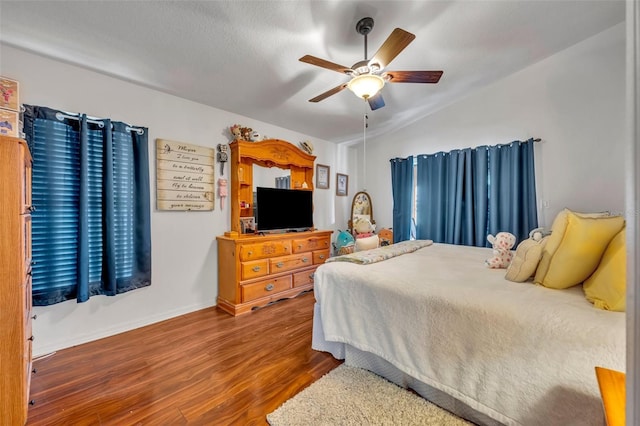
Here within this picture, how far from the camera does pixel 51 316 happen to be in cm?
204

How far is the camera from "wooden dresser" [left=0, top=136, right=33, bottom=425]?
125 centimetres

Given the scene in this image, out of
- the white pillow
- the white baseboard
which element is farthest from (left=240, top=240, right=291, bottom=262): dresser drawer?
the white pillow

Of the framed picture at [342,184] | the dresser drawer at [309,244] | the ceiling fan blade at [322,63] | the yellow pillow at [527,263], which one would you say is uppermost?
the ceiling fan blade at [322,63]

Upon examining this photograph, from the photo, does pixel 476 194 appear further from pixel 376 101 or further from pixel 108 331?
pixel 108 331

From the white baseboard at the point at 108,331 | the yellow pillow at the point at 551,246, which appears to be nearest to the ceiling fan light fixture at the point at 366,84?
the yellow pillow at the point at 551,246

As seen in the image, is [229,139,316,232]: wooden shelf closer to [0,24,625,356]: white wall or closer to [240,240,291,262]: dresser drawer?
[0,24,625,356]: white wall

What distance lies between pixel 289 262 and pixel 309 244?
16.2 inches

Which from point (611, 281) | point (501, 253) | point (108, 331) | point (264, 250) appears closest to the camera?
Result: point (611, 281)

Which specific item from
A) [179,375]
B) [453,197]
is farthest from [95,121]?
[453,197]

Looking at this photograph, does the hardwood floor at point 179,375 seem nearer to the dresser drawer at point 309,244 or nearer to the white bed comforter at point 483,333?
the white bed comforter at point 483,333

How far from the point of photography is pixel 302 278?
339 centimetres

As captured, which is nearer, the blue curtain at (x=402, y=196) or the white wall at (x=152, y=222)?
the white wall at (x=152, y=222)

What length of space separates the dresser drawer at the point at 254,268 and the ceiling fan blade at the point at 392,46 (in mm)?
2222

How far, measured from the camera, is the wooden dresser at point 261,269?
9.11 feet
